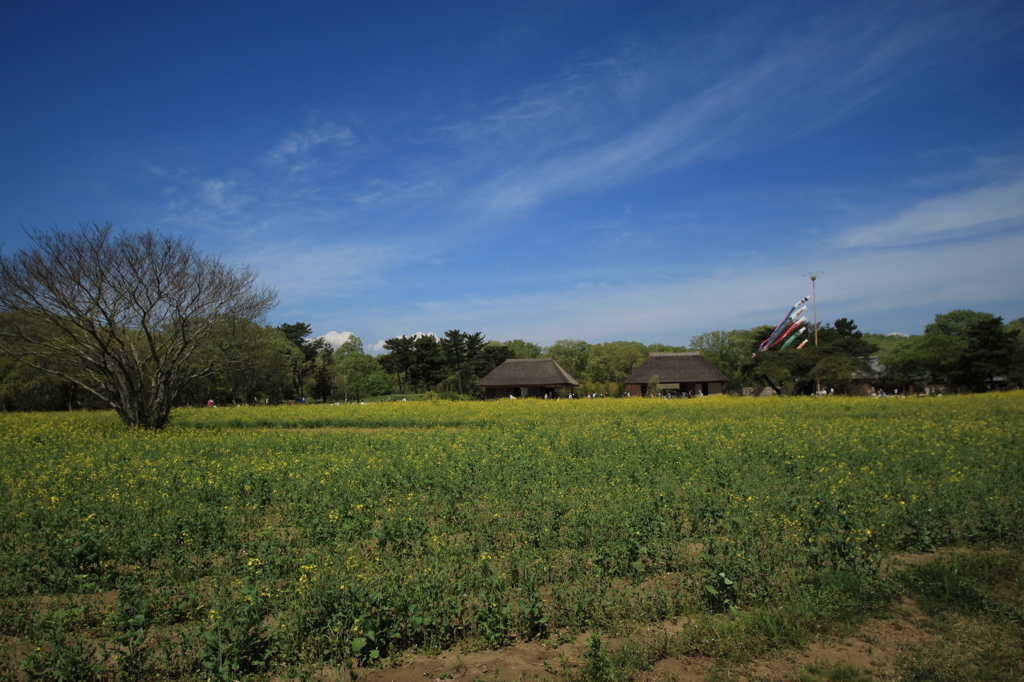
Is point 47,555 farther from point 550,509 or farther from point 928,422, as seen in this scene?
point 928,422

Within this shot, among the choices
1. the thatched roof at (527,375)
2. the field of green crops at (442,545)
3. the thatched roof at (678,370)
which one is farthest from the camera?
the thatched roof at (527,375)

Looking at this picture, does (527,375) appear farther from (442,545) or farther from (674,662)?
(674,662)

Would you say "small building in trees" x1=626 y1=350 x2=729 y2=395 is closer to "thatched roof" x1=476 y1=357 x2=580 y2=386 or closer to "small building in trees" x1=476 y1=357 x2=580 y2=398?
"thatched roof" x1=476 y1=357 x2=580 y2=386

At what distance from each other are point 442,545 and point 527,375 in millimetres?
A: 47820

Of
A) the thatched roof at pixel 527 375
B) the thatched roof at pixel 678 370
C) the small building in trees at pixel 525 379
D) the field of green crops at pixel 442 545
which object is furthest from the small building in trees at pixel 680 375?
the field of green crops at pixel 442 545

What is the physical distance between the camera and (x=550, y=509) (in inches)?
278

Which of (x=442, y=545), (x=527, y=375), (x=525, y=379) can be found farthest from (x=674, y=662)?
(x=527, y=375)

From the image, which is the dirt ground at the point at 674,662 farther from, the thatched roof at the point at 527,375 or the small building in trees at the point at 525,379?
the thatched roof at the point at 527,375

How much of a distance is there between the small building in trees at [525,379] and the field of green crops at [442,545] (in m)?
41.6

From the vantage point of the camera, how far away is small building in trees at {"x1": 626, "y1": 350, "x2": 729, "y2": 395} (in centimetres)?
5175

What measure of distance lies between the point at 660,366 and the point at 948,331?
39.8 m

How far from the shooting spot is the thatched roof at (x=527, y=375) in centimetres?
5325

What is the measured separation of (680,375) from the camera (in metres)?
52.2


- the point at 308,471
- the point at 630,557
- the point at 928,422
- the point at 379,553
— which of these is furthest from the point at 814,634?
the point at 928,422
